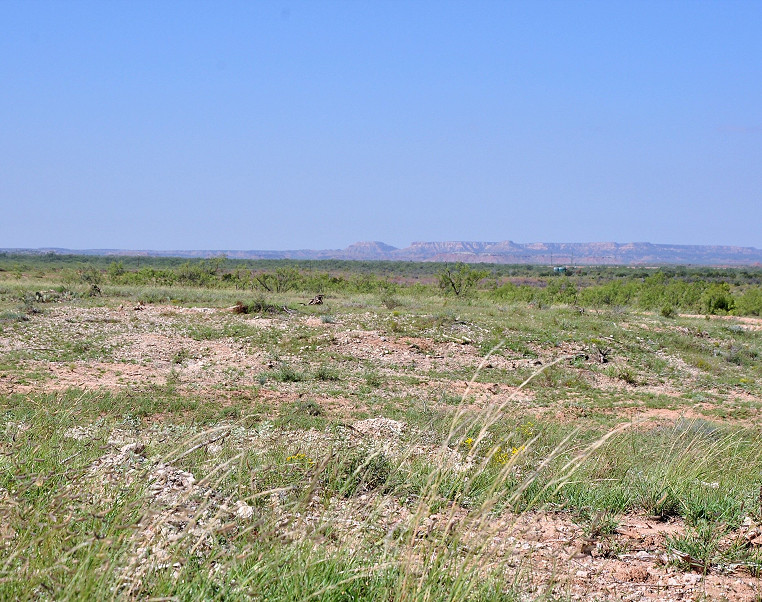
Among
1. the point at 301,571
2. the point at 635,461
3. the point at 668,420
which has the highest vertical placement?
the point at 301,571

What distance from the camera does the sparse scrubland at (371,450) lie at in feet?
8.18

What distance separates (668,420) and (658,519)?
738 centimetres

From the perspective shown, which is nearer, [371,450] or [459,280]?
[371,450]

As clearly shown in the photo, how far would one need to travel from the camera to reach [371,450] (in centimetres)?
329

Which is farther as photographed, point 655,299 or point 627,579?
point 655,299

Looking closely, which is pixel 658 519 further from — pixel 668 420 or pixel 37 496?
pixel 668 420

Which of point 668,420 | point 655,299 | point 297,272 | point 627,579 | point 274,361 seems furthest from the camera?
point 297,272

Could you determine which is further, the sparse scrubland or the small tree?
the small tree

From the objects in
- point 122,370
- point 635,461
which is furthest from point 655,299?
point 635,461

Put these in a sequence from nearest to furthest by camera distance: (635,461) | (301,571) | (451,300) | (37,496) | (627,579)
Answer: (301,571) → (37,496) → (627,579) → (635,461) → (451,300)

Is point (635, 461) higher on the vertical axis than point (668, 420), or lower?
higher

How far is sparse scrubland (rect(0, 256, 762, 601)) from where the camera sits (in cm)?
249

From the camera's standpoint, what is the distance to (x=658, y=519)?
4414 mm

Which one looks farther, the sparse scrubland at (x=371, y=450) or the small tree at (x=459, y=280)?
the small tree at (x=459, y=280)
